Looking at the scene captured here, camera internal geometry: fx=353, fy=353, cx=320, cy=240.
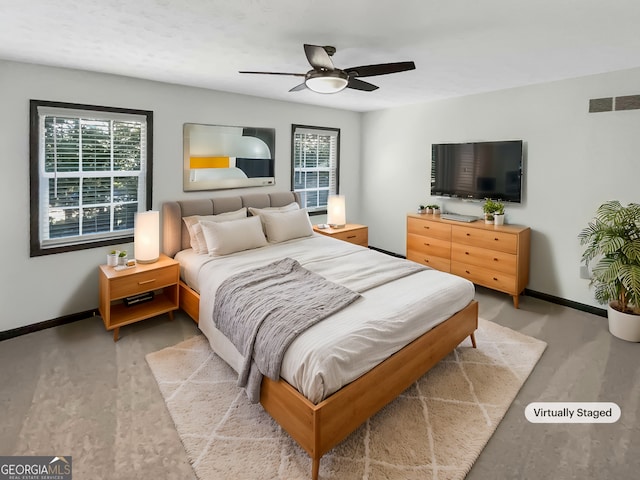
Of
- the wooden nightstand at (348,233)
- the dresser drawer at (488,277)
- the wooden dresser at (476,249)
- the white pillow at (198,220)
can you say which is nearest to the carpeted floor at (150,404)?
the dresser drawer at (488,277)

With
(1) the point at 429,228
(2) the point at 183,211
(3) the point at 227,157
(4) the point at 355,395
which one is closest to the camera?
(4) the point at 355,395

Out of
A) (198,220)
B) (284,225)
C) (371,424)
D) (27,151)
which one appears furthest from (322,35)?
(27,151)

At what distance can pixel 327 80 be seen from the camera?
2.52m

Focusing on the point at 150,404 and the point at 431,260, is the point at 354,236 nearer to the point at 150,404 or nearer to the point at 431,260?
the point at 431,260

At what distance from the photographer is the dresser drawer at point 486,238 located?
3901 millimetres

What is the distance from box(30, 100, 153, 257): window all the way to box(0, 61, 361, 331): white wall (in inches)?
2.9

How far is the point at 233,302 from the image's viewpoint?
262cm

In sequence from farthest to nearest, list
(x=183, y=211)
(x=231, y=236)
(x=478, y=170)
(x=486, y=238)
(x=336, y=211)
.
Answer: (x=336, y=211) → (x=478, y=170) → (x=486, y=238) → (x=183, y=211) → (x=231, y=236)

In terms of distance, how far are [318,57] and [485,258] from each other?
10.0 feet

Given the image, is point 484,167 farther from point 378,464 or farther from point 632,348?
point 378,464

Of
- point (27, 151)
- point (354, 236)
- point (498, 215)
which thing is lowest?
point (354, 236)

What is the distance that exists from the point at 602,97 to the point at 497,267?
1957mm

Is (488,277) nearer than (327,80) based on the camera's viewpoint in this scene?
No

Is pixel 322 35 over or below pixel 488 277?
over
